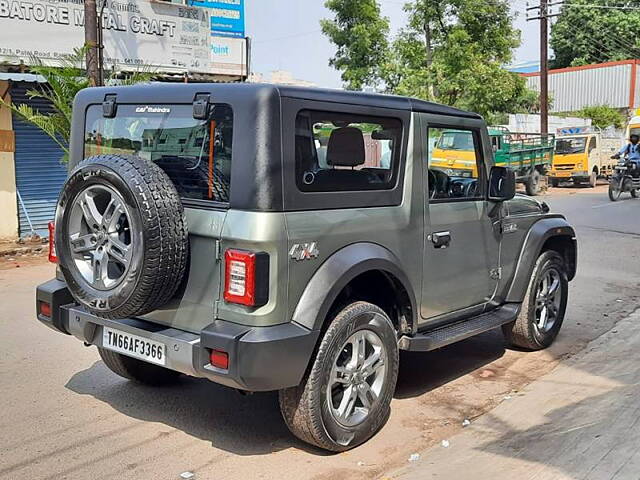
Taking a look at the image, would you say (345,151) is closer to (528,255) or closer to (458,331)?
(458,331)

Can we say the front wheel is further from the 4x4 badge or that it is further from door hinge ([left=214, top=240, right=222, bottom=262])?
door hinge ([left=214, top=240, right=222, bottom=262])

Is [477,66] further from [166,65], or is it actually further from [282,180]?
[282,180]

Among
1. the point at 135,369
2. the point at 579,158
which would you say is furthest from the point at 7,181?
the point at 579,158

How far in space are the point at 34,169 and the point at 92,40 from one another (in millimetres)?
2791

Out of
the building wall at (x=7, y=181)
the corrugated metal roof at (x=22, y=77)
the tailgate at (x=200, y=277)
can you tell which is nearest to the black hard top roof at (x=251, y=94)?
the tailgate at (x=200, y=277)

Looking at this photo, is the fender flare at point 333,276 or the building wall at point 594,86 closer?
the fender flare at point 333,276

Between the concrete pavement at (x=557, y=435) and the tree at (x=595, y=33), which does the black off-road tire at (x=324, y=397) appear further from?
the tree at (x=595, y=33)

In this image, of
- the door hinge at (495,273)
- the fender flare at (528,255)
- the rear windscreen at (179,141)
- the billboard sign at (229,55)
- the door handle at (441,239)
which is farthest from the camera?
the billboard sign at (229,55)

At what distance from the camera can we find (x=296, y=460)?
3898 millimetres

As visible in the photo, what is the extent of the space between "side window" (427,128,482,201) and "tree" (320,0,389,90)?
60.2 ft

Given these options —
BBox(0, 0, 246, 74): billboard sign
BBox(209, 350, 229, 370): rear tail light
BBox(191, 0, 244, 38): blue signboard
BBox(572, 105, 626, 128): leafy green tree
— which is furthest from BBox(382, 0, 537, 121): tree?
BBox(209, 350, 229, 370): rear tail light

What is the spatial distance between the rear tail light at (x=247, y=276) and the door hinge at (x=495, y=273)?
2263mm

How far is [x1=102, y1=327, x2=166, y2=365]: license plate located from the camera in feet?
12.4

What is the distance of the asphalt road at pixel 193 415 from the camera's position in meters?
3.81
